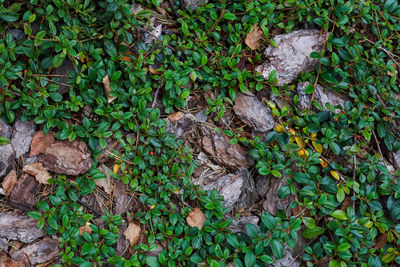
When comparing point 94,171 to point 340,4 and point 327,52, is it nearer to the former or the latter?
point 327,52

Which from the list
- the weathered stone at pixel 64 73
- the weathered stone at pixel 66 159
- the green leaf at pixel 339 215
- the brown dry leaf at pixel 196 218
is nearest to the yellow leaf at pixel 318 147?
the green leaf at pixel 339 215

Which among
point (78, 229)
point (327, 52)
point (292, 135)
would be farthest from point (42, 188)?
point (327, 52)

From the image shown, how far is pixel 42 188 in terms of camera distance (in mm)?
2711

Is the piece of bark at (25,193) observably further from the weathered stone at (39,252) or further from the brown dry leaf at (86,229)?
the brown dry leaf at (86,229)

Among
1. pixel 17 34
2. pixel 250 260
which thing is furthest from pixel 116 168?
pixel 17 34

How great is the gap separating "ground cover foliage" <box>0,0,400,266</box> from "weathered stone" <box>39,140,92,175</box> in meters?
0.08

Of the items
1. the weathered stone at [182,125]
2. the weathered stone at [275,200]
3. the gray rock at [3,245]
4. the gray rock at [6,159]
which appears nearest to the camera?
the gray rock at [3,245]

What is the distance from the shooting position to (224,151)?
10.1 feet

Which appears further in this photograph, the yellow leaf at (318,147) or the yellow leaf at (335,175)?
the yellow leaf at (318,147)

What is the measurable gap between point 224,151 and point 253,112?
488 millimetres

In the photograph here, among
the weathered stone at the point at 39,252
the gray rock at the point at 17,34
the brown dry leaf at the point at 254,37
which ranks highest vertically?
the gray rock at the point at 17,34

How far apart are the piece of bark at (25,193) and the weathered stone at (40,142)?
0.71ft

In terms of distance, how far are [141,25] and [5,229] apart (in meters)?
2.11

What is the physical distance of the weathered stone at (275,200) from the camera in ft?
9.64
